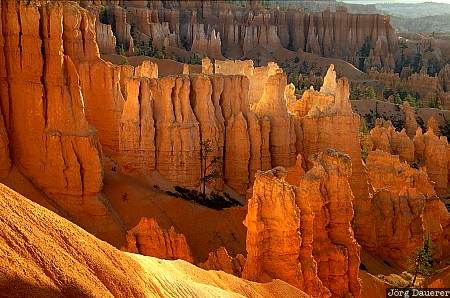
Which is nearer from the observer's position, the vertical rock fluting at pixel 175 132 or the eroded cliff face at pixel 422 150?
the vertical rock fluting at pixel 175 132

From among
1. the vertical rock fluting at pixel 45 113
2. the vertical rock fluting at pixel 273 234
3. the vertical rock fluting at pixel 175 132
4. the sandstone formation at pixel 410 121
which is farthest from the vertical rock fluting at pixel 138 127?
the sandstone formation at pixel 410 121

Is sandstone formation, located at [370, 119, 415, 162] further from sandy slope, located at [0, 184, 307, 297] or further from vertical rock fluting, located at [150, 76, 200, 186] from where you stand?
sandy slope, located at [0, 184, 307, 297]

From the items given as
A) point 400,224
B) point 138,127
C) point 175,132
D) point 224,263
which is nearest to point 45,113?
point 138,127

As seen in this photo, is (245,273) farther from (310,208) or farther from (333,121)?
(333,121)

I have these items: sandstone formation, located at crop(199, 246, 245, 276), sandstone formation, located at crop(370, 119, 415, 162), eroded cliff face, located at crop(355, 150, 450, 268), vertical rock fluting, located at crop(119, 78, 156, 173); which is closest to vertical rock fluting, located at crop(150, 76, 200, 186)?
vertical rock fluting, located at crop(119, 78, 156, 173)

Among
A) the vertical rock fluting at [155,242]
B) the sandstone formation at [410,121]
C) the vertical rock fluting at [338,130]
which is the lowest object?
the sandstone formation at [410,121]

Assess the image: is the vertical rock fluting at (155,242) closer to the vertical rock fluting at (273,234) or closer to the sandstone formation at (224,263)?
the sandstone formation at (224,263)
